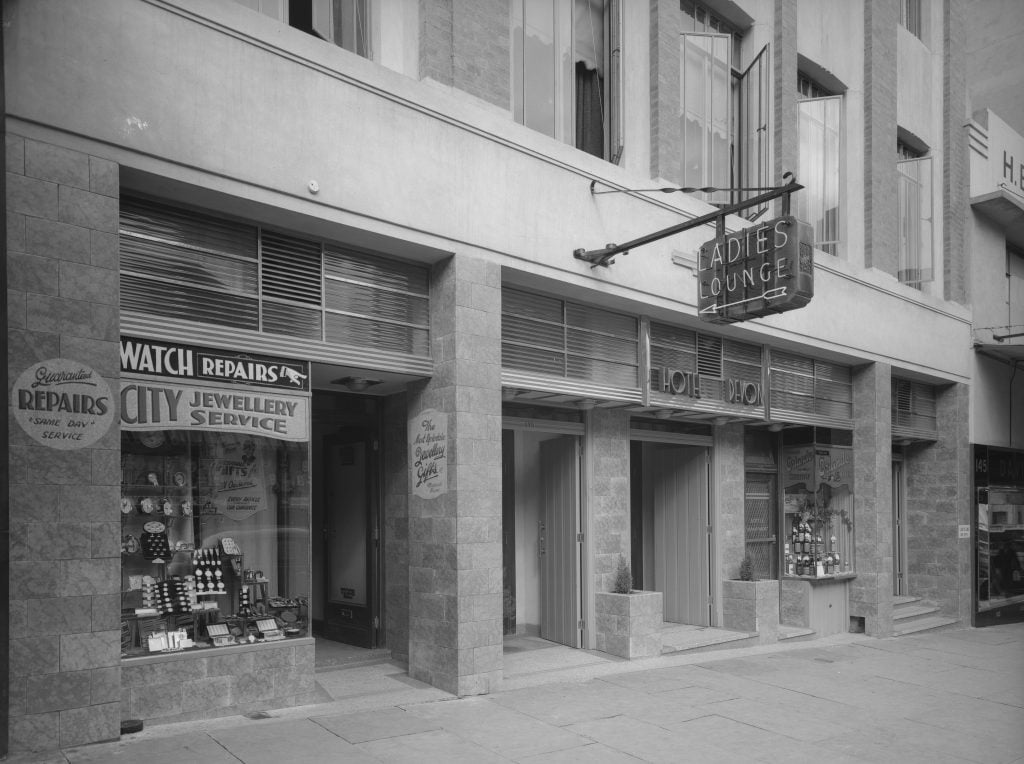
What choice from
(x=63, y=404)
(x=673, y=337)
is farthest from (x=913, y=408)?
(x=63, y=404)

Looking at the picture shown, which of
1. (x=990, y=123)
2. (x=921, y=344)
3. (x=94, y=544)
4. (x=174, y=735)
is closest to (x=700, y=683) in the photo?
(x=174, y=735)

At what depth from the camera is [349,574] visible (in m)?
10.3

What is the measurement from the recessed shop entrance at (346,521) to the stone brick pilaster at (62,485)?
142 inches

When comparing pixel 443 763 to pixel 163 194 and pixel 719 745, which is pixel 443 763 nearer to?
pixel 719 745

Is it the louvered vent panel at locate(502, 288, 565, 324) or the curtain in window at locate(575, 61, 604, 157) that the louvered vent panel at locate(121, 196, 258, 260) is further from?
the curtain in window at locate(575, 61, 604, 157)

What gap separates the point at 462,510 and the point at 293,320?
2465mm

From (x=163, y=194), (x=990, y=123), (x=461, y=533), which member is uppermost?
(x=990, y=123)

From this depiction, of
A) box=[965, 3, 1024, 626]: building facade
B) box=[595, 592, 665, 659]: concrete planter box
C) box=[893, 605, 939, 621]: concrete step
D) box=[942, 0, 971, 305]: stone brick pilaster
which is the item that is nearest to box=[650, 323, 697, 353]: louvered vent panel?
box=[595, 592, 665, 659]: concrete planter box

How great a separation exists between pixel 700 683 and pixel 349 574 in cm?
424

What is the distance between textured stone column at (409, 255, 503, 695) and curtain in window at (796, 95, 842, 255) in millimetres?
8280

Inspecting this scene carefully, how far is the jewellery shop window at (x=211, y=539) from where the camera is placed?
7.06 meters

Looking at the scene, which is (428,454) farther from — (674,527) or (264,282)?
(674,527)

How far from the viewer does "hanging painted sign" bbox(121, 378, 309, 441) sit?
22.5ft

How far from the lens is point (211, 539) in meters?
7.64
